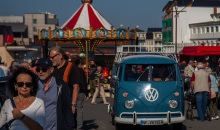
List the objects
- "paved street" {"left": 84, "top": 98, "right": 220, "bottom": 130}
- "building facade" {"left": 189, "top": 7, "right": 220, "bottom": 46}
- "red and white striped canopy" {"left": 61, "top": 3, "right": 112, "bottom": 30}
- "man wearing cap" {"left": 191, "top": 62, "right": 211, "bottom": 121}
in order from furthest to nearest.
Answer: "building facade" {"left": 189, "top": 7, "right": 220, "bottom": 46} → "red and white striped canopy" {"left": 61, "top": 3, "right": 112, "bottom": 30} → "man wearing cap" {"left": 191, "top": 62, "right": 211, "bottom": 121} → "paved street" {"left": 84, "top": 98, "right": 220, "bottom": 130}

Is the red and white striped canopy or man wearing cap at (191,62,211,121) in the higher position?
the red and white striped canopy

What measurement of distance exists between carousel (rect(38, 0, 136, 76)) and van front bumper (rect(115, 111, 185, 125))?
15.0 metres

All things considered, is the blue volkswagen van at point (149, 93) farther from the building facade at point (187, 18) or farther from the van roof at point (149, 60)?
the building facade at point (187, 18)

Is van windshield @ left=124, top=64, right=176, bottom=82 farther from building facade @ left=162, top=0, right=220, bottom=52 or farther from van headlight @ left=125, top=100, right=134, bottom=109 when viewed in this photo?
building facade @ left=162, top=0, right=220, bottom=52

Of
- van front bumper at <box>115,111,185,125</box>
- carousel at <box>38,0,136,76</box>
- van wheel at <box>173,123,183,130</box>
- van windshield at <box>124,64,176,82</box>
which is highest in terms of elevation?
carousel at <box>38,0,136,76</box>

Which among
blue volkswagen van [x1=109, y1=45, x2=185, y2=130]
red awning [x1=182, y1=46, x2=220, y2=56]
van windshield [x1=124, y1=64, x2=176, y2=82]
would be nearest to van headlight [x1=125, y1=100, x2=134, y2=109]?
blue volkswagen van [x1=109, y1=45, x2=185, y2=130]

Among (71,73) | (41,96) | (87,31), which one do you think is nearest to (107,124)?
(71,73)

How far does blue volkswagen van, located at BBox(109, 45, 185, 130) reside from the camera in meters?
11.5

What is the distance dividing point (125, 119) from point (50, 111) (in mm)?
5954

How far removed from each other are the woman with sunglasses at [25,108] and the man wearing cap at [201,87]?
32.6 feet

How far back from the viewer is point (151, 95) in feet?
37.8

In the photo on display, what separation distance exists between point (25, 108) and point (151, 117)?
7331mm

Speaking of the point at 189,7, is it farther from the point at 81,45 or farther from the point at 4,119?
the point at 4,119

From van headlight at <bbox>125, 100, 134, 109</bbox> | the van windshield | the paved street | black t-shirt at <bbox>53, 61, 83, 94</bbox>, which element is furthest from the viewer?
the paved street
